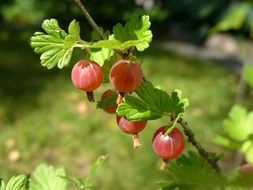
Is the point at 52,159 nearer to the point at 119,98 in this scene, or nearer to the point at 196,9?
the point at 119,98

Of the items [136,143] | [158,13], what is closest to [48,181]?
[136,143]

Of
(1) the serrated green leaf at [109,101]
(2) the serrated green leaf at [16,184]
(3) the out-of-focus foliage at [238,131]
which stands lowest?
(2) the serrated green leaf at [16,184]

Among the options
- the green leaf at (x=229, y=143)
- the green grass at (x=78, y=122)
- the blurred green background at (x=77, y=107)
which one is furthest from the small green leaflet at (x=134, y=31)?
the green grass at (x=78, y=122)

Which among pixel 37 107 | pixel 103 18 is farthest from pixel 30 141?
pixel 103 18

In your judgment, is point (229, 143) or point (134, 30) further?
point (229, 143)

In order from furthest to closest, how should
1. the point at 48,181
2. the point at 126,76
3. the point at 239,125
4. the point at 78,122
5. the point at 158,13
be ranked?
the point at 158,13 → the point at 78,122 → the point at 239,125 → the point at 48,181 → the point at 126,76

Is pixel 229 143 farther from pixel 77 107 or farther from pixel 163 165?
pixel 77 107

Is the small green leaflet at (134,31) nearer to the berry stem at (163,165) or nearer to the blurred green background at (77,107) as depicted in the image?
the berry stem at (163,165)
